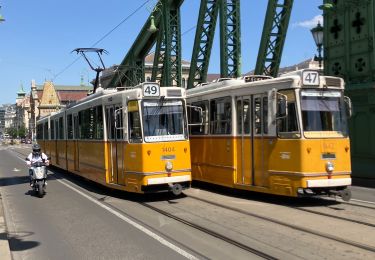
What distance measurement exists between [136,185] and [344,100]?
215 inches

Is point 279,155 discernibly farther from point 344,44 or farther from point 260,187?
point 344,44

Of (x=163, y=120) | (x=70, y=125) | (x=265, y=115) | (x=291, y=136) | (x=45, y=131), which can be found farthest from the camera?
(x=45, y=131)

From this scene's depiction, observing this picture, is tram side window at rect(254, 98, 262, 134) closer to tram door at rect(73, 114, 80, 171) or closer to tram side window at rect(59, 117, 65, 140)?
tram door at rect(73, 114, 80, 171)

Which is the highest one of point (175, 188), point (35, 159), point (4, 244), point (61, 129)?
point (61, 129)

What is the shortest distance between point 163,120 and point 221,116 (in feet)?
5.54

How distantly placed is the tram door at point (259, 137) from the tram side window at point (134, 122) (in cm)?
288

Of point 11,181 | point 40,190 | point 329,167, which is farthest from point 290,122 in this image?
point 11,181

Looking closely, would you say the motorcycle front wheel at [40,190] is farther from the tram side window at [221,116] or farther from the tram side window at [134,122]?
the tram side window at [221,116]

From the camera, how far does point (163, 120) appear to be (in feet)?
44.8

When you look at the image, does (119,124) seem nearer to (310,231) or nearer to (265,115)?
(265,115)

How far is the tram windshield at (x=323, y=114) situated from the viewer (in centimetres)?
1176

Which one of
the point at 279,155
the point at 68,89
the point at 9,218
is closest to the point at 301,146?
the point at 279,155

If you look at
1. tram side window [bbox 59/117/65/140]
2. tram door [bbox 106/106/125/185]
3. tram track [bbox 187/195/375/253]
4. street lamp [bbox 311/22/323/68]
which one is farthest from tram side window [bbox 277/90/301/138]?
tram side window [bbox 59/117/65/140]

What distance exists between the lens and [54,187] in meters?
18.6
